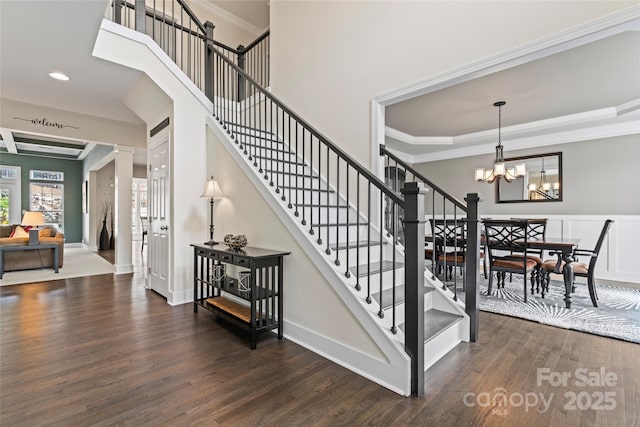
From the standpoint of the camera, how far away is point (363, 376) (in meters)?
2.12

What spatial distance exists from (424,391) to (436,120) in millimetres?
5087

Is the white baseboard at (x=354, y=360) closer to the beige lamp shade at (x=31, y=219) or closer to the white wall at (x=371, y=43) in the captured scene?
the white wall at (x=371, y=43)

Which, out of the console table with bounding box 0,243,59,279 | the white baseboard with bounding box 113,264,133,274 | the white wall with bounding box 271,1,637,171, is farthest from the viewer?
the white baseboard with bounding box 113,264,133,274

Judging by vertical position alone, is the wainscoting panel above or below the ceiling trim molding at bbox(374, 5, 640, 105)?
below

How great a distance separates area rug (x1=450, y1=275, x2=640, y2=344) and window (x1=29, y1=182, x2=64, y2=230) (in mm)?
12105

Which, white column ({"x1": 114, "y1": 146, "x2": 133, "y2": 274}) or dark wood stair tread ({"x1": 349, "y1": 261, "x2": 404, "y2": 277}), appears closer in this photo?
dark wood stair tread ({"x1": 349, "y1": 261, "x2": 404, "y2": 277})

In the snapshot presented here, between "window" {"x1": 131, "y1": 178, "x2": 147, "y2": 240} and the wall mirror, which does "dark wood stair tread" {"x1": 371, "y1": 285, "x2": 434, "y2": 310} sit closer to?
the wall mirror

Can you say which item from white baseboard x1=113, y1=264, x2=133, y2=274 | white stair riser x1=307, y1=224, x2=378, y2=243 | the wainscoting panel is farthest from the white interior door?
the wainscoting panel

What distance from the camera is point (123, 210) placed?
19.7 feet

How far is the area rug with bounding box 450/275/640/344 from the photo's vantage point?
3.03m

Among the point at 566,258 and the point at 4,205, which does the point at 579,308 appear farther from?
the point at 4,205

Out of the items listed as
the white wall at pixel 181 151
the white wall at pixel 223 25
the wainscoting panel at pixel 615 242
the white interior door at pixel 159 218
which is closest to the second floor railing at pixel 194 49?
the white wall at pixel 223 25

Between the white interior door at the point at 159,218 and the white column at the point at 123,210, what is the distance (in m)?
1.73

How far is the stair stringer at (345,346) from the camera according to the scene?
77.0 inches
